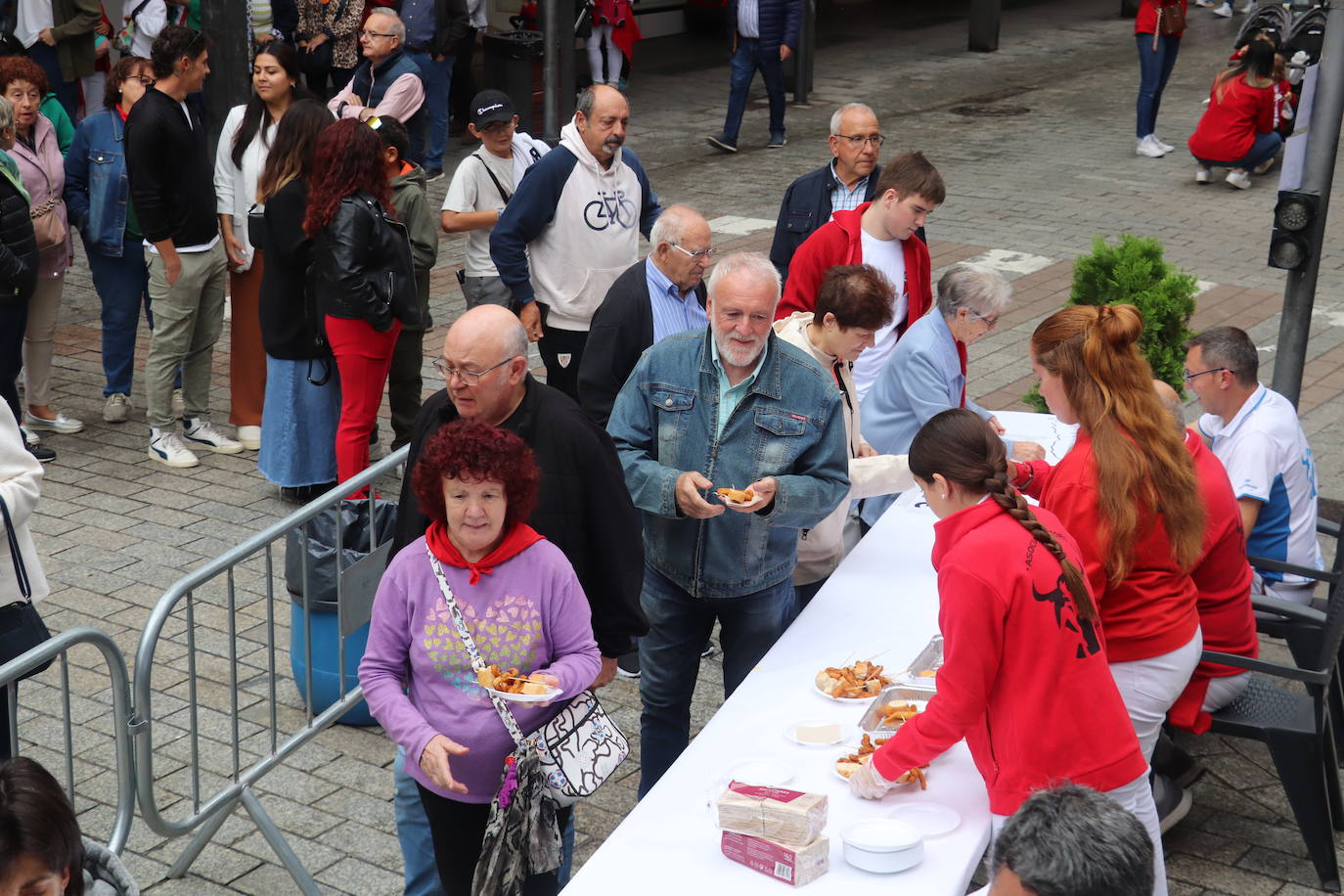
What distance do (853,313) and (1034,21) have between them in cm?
2294

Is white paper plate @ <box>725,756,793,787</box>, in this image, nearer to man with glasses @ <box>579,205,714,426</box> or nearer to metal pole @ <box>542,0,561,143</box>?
man with glasses @ <box>579,205,714,426</box>

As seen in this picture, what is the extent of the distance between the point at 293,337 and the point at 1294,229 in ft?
16.2

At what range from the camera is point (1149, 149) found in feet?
54.2

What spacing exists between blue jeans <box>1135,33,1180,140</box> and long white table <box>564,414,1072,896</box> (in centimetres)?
1225

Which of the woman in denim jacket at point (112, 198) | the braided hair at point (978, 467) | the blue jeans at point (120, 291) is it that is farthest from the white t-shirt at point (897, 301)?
the blue jeans at point (120, 291)

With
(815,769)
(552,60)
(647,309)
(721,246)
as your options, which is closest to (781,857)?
(815,769)

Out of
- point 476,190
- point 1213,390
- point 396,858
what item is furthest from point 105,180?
point 1213,390

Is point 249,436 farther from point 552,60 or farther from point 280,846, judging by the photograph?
point 552,60

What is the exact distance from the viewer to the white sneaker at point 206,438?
26.8 feet

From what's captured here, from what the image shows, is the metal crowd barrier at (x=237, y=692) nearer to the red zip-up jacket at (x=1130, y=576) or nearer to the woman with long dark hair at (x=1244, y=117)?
the red zip-up jacket at (x=1130, y=576)

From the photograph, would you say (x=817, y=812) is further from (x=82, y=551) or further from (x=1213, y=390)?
(x=82, y=551)

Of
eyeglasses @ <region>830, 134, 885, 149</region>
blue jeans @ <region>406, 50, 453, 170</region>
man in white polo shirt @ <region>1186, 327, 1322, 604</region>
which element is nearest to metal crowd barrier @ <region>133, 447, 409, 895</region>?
man in white polo shirt @ <region>1186, 327, 1322, 604</region>

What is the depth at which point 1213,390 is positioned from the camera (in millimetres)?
5488

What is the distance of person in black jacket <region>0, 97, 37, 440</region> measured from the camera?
22.0ft
